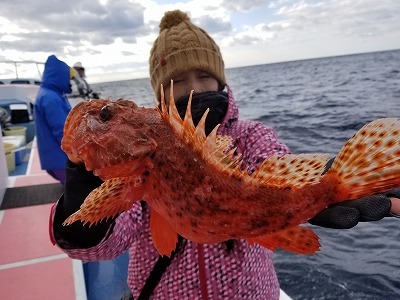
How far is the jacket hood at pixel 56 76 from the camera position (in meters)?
7.07

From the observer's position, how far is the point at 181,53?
2.95 metres

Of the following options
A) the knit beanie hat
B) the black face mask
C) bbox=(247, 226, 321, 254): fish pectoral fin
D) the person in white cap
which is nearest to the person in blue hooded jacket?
the knit beanie hat

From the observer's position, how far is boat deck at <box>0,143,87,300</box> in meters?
3.82

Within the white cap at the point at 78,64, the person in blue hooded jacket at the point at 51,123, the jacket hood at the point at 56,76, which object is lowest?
the person in blue hooded jacket at the point at 51,123

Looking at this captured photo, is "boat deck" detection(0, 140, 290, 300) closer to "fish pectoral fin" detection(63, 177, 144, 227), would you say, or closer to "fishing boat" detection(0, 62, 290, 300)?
"fishing boat" detection(0, 62, 290, 300)

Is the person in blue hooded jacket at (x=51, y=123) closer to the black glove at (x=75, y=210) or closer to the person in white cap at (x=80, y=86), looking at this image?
the black glove at (x=75, y=210)

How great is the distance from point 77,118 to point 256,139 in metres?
1.58

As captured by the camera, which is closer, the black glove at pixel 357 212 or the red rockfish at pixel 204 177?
the red rockfish at pixel 204 177

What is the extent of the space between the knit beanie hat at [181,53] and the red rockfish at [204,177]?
5.01ft

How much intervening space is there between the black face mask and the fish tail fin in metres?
1.27

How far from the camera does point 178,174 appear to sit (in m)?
1.46

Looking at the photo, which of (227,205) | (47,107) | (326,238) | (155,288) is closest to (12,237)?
(47,107)

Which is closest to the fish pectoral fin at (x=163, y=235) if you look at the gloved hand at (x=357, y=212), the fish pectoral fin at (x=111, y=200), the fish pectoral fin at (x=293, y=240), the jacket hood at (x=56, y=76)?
the fish pectoral fin at (x=111, y=200)

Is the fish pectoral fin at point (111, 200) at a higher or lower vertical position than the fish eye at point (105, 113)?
lower
